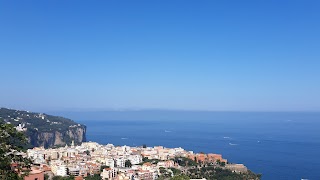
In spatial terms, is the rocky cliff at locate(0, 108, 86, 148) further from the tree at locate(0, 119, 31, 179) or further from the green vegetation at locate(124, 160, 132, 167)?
the tree at locate(0, 119, 31, 179)

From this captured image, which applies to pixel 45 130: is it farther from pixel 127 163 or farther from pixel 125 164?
pixel 125 164

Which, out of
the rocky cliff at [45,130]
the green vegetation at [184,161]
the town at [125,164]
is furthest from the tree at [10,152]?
the rocky cliff at [45,130]

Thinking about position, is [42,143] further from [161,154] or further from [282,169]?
[282,169]

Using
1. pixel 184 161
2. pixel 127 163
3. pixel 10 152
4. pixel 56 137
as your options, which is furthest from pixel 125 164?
pixel 56 137

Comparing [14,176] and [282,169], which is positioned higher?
[14,176]

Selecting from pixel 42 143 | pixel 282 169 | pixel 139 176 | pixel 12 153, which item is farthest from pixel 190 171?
pixel 42 143

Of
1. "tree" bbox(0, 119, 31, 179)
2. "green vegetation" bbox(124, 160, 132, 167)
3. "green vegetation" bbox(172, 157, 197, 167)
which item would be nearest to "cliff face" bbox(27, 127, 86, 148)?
"green vegetation" bbox(124, 160, 132, 167)

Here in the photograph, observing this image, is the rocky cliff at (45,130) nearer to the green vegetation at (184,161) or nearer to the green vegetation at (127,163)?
the green vegetation at (127,163)
